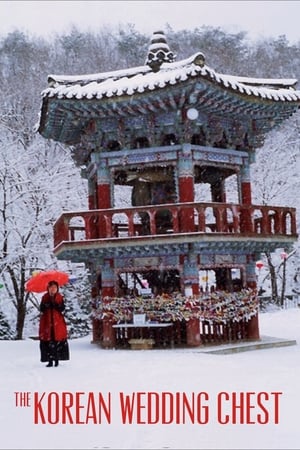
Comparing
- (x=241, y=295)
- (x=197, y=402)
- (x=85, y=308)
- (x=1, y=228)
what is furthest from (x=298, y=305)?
(x=197, y=402)

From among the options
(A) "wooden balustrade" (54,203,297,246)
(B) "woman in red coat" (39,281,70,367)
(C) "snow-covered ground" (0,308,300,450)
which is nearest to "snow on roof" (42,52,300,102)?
(A) "wooden balustrade" (54,203,297,246)

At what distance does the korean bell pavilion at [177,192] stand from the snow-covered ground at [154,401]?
2.21 meters

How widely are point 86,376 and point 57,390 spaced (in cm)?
152

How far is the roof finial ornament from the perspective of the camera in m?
16.6

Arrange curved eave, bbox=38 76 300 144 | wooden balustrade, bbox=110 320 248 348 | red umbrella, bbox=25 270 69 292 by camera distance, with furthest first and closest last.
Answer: wooden balustrade, bbox=110 320 248 348 < curved eave, bbox=38 76 300 144 < red umbrella, bbox=25 270 69 292

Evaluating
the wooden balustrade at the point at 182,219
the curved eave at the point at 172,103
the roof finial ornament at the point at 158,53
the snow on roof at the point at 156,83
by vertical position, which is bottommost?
the wooden balustrade at the point at 182,219

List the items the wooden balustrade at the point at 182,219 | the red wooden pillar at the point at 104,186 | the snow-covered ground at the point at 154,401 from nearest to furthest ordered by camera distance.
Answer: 1. the snow-covered ground at the point at 154,401
2. the wooden balustrade at the point at 182,219
3. the red wooden pillar at the point at 104,186

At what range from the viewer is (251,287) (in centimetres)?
1689

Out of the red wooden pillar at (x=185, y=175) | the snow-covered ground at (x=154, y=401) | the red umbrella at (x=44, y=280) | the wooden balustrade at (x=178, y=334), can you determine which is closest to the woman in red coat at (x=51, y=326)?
the snow-covered ground at (x=154, y=401)

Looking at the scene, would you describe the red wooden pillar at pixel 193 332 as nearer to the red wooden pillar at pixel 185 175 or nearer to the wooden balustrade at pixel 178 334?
the wooden balustrade at pixel 178 334

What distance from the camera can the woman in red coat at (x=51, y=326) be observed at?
11648 mm

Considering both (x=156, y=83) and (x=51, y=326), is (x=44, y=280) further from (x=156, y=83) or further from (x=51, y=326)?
(x=156, y=83)

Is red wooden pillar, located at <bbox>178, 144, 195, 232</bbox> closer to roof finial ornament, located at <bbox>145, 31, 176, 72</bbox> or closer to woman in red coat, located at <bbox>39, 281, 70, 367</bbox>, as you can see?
roof finial ornament, located at <bbox>145, 31, 176, 72</bbox>

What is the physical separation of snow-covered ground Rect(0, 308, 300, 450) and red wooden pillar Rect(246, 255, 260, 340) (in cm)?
290
